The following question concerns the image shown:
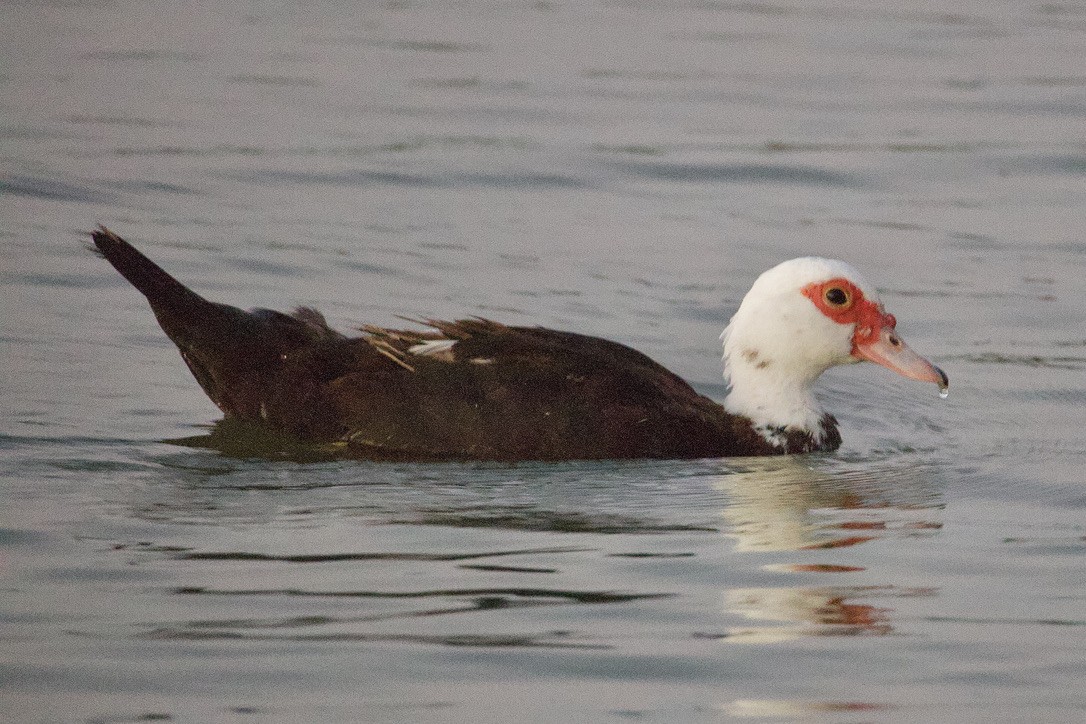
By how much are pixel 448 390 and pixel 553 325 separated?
2.89 meters

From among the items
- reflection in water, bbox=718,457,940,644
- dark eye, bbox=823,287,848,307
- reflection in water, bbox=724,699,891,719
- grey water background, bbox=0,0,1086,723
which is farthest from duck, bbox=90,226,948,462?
reflection in water, bbox=724,699,891,719

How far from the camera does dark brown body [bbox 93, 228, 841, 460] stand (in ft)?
30.0

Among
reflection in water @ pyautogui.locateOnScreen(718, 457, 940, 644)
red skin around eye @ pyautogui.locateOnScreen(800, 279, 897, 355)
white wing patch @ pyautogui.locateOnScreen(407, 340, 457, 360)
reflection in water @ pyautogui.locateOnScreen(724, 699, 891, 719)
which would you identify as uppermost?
red skin around eye @ pyautogui.locateOnScreen(800, 279, 897, 355)

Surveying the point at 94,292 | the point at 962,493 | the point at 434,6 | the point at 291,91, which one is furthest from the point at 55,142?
the point at 962,493

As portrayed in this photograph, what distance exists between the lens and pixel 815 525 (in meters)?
8.46

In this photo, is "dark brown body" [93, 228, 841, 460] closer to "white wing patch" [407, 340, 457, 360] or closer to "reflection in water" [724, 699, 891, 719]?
"white wing patch" [407, 340, 457, 360]

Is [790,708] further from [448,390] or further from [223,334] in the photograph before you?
[223,334]

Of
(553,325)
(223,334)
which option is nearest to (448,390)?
(223,334)

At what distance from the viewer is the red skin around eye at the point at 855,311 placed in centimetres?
952

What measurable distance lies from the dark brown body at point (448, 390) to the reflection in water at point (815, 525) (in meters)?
0.33

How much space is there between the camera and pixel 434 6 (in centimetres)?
1967

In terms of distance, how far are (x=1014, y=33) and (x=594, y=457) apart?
453 inches

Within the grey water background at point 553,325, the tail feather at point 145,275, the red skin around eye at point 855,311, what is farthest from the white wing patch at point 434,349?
the red skin around eye at point 855,311

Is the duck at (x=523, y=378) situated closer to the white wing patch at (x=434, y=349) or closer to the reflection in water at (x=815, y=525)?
the white wing patch at (x=434, y=349)
